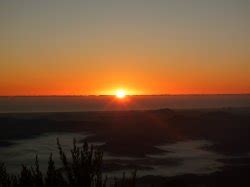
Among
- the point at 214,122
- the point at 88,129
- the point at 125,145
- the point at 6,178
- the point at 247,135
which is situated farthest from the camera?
the point at 214,122

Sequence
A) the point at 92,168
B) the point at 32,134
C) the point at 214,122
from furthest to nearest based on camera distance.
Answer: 1. the point at 214,122
2. the point at 32,134
3. the point at 92,168

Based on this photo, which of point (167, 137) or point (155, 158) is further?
point (167, 137)

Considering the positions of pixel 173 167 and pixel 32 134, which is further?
pixel 32 134

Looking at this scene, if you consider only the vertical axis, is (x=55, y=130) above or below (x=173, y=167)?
above

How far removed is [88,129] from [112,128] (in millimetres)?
3588

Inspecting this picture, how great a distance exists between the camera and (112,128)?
58156mm

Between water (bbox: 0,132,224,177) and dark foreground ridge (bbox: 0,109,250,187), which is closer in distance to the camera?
dark foreground ridge (bbox: 0,109,250,187)

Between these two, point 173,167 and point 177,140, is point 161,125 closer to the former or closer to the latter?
point 177,140

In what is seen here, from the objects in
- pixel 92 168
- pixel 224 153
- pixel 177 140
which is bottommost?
pixel 92 168

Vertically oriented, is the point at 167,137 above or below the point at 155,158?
above

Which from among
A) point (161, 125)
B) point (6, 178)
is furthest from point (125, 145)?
point (6, 178)

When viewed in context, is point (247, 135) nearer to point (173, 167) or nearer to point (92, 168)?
point (173, 167)

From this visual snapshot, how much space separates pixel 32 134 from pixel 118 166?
1013 inches

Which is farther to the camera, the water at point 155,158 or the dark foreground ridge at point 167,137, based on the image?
the water at point 155,158
